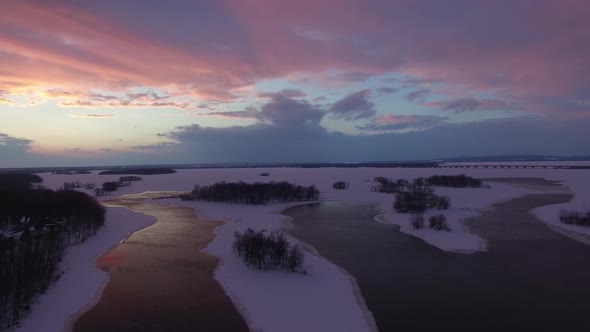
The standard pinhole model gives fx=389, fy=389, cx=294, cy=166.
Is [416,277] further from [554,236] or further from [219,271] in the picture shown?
[554,236]

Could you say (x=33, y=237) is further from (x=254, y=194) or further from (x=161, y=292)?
(x=254, y=194)

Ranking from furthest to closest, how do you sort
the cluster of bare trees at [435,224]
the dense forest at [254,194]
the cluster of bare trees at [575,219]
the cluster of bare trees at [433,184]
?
the cluster of bare trees at [433,184], the dense forest at [254,194], the cluster of bare trees at [575,219], the cluster of bare trees at [435,224]

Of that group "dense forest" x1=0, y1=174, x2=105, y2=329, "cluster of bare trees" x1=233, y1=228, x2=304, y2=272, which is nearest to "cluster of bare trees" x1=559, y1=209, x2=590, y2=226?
"cluster of bare trees" x1=233, y1=228, x2=304, y2=272

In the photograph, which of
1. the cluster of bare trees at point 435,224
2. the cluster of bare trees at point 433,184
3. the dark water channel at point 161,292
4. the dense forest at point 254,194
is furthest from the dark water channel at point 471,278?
the cluster of bare trees at point 433,184

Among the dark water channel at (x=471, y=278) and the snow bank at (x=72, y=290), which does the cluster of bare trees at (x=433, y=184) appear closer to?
the dark water channel at (x=471, y=278)

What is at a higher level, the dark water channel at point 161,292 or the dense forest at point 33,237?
the dense forest at point 33,237
